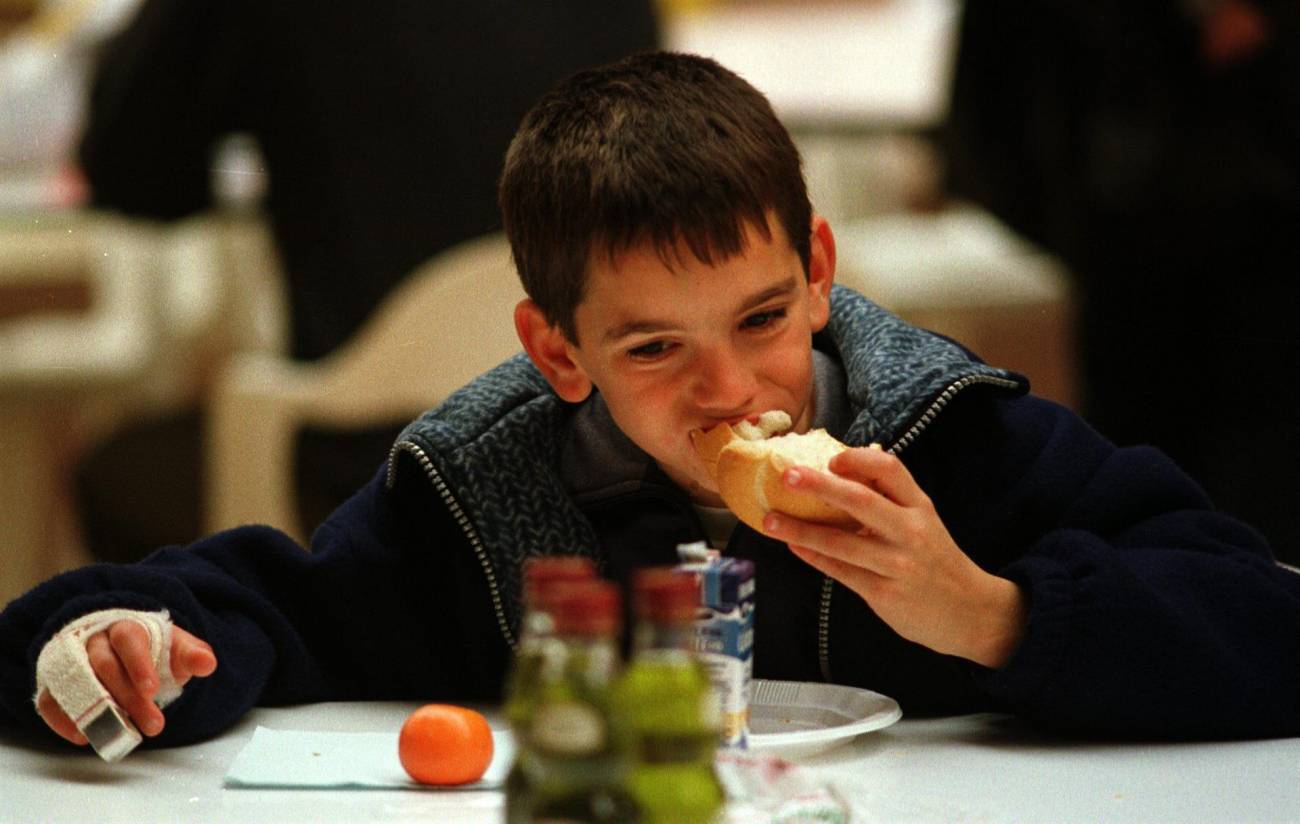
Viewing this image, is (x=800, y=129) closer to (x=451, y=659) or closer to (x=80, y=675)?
(x=451, y=659)

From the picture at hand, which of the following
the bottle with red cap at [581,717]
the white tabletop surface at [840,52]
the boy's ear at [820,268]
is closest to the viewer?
the bottle with red cap at [581,717]

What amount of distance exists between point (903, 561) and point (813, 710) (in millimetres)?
197

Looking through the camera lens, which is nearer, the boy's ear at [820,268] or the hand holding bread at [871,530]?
the hand holding bread at [871,530]

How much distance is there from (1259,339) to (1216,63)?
50 cm

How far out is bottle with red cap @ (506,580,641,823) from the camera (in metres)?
0.81

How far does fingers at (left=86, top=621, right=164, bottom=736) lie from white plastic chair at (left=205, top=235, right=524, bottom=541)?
89 centimetres

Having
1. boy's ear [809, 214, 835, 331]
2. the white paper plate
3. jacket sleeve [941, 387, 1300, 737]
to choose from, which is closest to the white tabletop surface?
boy's ear [809, 214, 835, 331]

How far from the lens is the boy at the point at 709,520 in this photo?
1.31m

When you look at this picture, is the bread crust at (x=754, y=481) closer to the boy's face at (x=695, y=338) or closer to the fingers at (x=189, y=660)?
the boy's face at (x=695, y=338)

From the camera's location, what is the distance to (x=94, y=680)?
1276 mm

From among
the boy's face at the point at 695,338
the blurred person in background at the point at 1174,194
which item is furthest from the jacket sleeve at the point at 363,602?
the blurred person in background at the point at 1174,194

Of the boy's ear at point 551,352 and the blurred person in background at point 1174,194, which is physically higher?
the boy's ear at point 551,352

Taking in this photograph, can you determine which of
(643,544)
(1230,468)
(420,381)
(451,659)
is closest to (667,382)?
(643,544)

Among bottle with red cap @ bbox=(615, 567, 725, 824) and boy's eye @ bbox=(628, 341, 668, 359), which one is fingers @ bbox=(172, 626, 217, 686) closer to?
boy's eye @ bbox=(628, 341, 668, 359)
